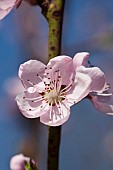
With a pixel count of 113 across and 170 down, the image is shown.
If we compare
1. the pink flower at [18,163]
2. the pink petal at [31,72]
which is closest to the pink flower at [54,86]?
the pink petal at [31,72]

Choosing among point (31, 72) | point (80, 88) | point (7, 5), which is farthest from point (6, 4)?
point (80, 88)

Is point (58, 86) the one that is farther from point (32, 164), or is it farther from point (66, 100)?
point (32, 164)

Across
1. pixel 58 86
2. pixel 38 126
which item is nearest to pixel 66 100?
pixel 58 86

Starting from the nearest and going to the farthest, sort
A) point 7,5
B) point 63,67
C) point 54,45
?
point 54,45, point 63,67, point 7,5

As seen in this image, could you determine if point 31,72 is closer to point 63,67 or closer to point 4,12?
point 63,67

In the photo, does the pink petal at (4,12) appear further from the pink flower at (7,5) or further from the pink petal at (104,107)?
the pink petal at (104,107)

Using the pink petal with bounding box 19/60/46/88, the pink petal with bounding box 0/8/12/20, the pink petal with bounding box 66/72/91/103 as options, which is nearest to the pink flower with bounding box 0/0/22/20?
the pink petal with bounding box 0/8/12/20
